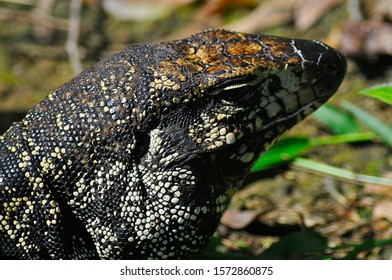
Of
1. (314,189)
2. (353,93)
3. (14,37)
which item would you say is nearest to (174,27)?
(14,37)

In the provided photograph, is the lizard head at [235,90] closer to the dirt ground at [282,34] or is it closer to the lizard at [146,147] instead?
the lizard at [146,147]

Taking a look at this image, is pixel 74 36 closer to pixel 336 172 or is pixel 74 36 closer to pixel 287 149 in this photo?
pixel 287 149

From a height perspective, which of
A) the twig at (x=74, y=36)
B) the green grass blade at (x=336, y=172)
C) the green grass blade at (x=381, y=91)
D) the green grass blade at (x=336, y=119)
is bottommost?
the green grass blade at (x=336, y=172)

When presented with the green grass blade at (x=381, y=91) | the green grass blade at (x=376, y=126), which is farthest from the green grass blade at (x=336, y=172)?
the green grass blade at (x=381, y=91)

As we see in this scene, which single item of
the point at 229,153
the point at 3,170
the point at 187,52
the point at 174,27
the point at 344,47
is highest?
the point at 174,27

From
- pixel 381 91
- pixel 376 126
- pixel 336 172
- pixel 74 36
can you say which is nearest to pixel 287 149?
pixel 336 172

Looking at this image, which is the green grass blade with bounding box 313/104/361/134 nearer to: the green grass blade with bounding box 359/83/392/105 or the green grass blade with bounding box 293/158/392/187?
the green grass blade with bounding box 293/158/392/187
